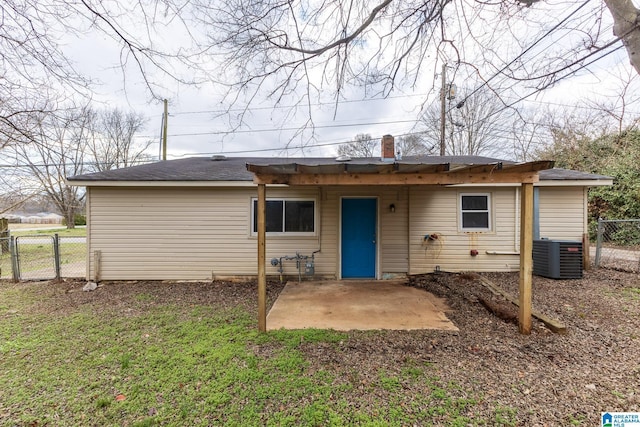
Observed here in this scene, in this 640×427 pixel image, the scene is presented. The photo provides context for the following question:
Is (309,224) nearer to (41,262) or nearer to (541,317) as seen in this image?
(541,317)

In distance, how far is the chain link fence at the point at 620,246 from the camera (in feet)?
22.7

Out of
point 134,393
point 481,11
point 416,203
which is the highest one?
point 481,11

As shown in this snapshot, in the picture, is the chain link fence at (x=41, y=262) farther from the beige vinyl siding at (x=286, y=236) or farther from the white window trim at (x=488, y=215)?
the white window trim at (x=488, y=215)

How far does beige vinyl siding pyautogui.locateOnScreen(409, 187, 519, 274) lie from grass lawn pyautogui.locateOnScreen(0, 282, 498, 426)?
388 centimetres

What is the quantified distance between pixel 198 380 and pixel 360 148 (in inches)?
596

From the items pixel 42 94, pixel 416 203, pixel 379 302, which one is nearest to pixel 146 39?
pixel 42 94

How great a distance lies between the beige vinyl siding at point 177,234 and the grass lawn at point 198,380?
2146 mm

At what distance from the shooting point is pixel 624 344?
10.3ft

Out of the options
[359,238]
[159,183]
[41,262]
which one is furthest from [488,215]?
[41,262]

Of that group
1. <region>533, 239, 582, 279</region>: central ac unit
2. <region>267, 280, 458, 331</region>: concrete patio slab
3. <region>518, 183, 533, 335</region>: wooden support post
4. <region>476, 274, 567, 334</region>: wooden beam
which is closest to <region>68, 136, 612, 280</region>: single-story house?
<region>533, 239, 582, 279</region>: central ac unit

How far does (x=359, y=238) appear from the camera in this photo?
6.52 metres

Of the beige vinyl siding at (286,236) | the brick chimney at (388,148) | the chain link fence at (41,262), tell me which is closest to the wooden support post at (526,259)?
the brick chimney at (388,148)

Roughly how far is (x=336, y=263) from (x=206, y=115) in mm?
4085

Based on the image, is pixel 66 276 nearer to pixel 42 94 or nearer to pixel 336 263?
pixel 42 94
